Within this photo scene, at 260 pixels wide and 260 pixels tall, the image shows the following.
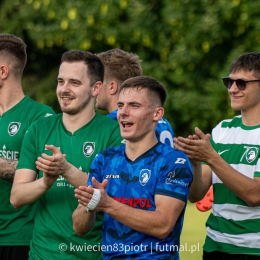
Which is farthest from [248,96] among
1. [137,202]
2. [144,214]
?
[144,214]

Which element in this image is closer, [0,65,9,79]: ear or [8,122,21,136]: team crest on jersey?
[8,122,21,136]: team crest on jersey

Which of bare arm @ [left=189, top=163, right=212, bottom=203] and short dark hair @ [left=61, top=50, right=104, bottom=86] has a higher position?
short dark hair @ [left=61, top=50, right=104, bottom=86]

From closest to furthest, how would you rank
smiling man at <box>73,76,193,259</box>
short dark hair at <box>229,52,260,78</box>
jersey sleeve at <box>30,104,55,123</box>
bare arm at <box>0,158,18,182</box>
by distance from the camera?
smiling man at <box>73,76,193,259</box> → short dark hair at <box>229,52,260,78</box> → bare arm at <box>0,158,18,182</box> → jersey sleeve at <box>30,104,55,123</box>

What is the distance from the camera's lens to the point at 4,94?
6207 mm

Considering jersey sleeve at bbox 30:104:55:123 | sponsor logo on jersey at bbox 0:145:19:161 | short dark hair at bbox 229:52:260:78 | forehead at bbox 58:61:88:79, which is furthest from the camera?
jersey sleeve at bbox 30:104:55:123

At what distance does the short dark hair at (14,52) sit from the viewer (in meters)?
6.29

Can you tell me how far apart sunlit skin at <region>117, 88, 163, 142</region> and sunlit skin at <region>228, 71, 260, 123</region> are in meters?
0.71

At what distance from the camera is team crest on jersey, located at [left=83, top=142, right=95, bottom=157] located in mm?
5242

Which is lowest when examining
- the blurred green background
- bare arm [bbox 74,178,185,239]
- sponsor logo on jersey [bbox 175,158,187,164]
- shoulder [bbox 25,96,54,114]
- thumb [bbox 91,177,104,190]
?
bare arm [bbox 74,178,185,239]

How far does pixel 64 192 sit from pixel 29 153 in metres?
0.38

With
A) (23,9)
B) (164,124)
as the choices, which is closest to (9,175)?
(164,124)

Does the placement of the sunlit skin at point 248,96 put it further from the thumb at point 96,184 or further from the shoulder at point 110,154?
the thumb at point 96,184

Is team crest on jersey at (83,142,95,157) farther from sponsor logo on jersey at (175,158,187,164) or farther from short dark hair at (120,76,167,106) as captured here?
sponsor logo on jersey at (175,158,187,164)

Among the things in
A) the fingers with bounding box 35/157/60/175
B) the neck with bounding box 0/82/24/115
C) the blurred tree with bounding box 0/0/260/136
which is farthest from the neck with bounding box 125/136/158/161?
the blurred tree with bounding box 0/0/260/136
